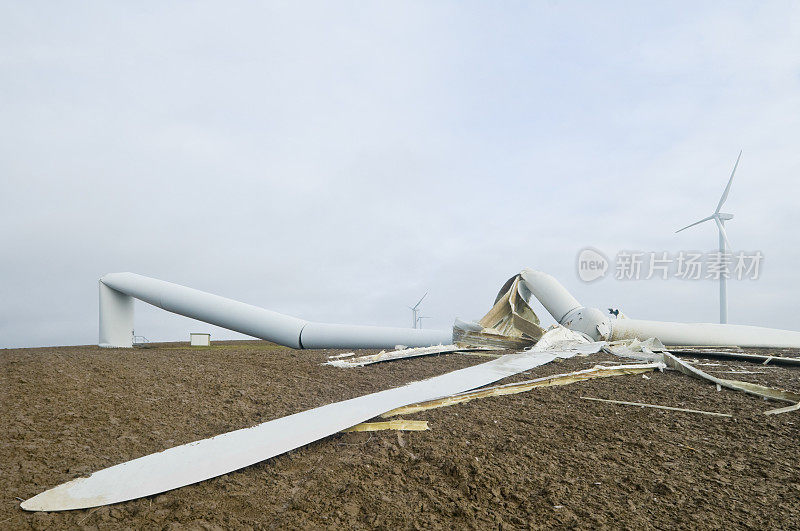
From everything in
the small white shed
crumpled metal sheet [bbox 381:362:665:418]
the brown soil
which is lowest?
the small white shed

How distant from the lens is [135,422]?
12.1 feet

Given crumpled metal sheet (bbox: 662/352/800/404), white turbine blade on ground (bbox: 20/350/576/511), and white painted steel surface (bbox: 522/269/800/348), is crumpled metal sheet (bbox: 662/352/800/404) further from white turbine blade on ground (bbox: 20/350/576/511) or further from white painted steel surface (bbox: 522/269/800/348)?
→ white painted steel surface (bbox: 522/269/800/348)

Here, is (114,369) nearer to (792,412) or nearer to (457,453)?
(457,453)

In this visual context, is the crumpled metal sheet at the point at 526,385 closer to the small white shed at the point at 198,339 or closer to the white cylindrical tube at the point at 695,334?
the white cylindrical tube at the point at 695,334

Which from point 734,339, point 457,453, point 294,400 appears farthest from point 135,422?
point 734,339

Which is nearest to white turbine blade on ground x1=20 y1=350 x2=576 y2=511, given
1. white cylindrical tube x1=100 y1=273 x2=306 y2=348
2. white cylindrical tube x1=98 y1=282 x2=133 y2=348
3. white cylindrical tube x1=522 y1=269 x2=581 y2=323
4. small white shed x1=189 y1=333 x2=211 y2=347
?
white cylindrical tube x1=100 y1=273 x2=306 y2=348

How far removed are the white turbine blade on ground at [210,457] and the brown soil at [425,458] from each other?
7 centimetres

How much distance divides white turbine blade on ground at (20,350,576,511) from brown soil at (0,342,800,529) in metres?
0.07

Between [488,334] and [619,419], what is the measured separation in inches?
271

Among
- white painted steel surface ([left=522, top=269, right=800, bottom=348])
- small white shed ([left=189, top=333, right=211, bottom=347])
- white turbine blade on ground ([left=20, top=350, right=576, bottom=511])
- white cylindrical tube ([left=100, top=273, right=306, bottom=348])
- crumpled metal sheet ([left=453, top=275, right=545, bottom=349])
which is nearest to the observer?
white turbine blade on ground ([left=20, top=350, right=576, bottom=511])

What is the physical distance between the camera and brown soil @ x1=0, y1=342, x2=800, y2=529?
2.34m

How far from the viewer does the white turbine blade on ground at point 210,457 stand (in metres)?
2.49

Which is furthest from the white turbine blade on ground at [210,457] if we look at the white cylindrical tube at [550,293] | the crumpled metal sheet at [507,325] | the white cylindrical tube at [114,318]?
the white cylindrical tube at [114,318]

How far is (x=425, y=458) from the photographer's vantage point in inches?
115
